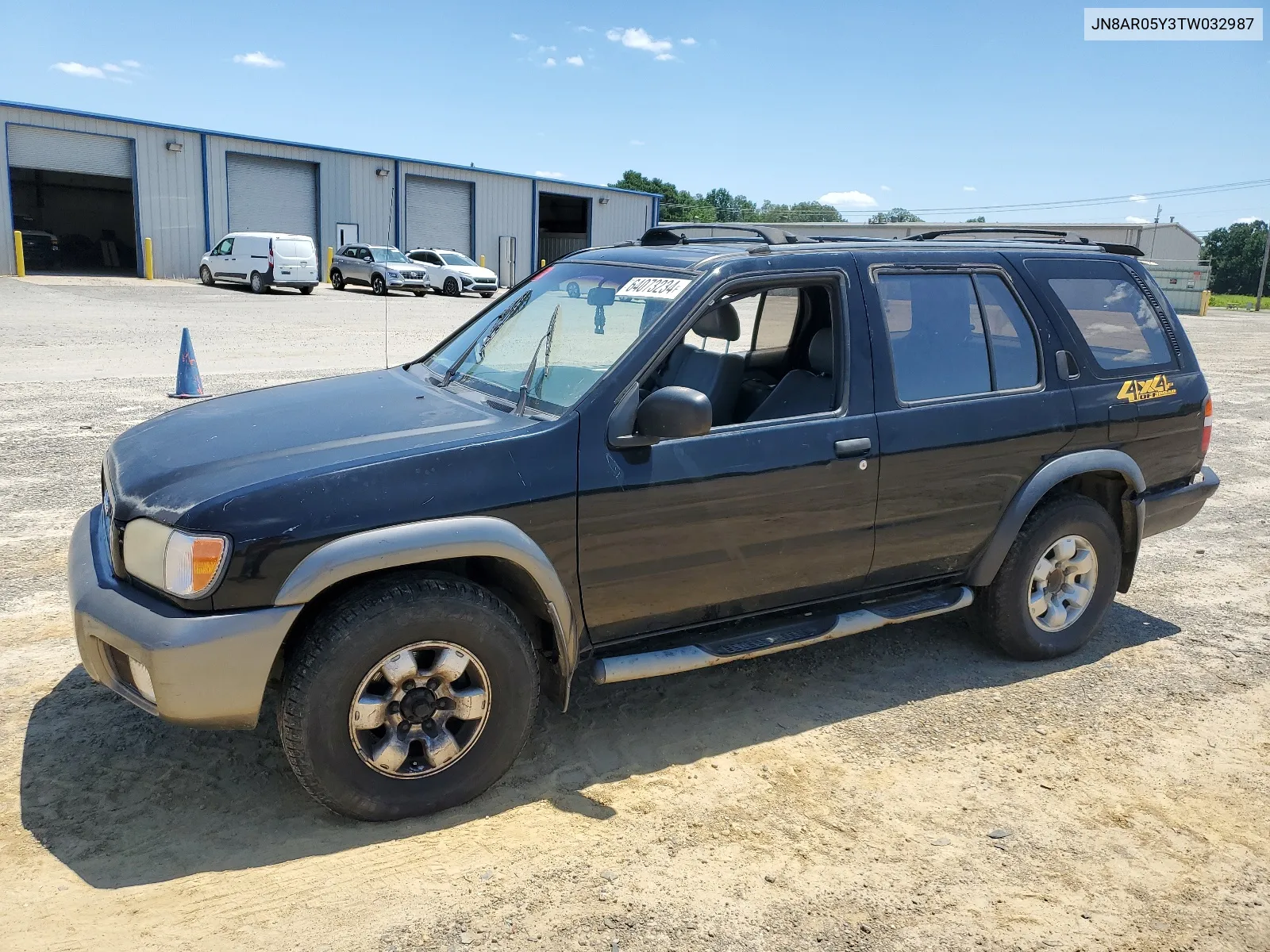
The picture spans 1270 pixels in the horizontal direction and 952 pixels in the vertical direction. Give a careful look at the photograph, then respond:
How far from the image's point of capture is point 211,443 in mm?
3480

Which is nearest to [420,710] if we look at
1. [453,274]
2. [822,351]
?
[822,351]

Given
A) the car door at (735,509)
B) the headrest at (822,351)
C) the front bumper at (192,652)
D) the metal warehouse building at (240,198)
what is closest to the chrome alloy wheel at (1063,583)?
the car door at (735,509)

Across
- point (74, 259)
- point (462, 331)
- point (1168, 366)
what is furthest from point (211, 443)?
point (74, 259)

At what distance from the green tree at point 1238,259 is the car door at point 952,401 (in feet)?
374

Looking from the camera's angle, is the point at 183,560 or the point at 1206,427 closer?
the point at 183,560

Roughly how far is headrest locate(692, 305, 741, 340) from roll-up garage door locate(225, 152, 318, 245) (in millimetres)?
35924

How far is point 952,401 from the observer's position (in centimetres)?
420

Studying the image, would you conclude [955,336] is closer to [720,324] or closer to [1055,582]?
[720,324]

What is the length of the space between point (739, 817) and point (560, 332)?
1.92 metres

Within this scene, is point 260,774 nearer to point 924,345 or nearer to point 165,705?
point 165,705

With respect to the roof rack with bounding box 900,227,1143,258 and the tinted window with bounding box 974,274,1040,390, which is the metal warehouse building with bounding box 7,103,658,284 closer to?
the roof rack with bounding box 900,227,1143,258

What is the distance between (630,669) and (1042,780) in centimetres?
159

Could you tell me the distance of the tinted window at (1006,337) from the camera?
14.4ft

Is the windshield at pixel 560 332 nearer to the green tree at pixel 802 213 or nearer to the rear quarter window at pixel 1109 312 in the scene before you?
the rear quarter window at pixel 1109 312
